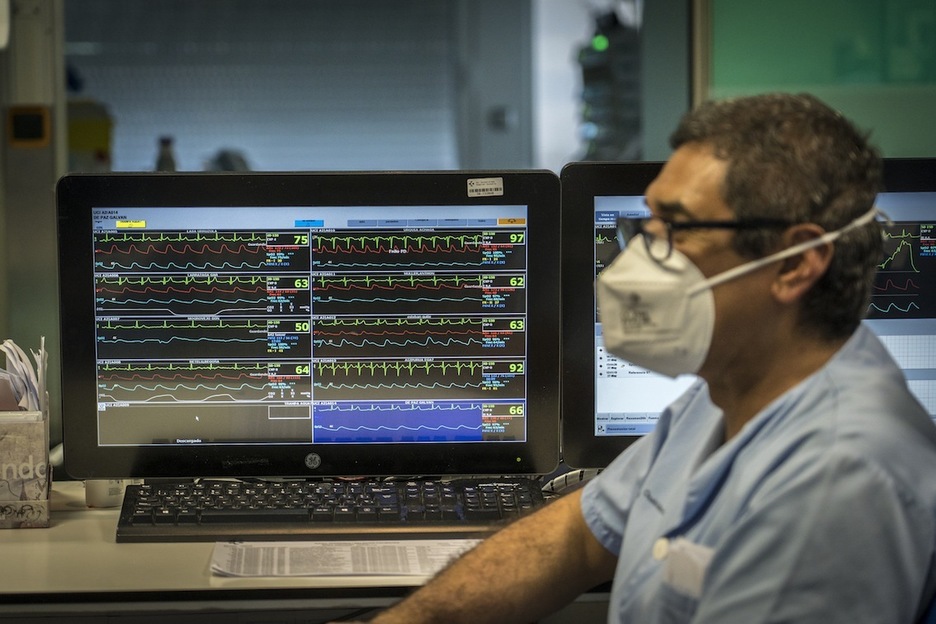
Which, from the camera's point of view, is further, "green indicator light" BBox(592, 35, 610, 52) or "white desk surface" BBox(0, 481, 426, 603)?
"green indicator light" BBox(592, 35, 610, 52)

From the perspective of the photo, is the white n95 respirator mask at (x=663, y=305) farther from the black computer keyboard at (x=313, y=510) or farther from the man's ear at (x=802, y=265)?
the black computer keyboard at (x=313, y=510)

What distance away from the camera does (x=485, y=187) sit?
1700mm

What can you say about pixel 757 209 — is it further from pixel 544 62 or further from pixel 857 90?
pixel 544 62

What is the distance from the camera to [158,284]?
1.70 metres

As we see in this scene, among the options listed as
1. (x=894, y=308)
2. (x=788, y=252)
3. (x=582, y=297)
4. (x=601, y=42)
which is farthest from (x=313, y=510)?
(x=601, y=42)

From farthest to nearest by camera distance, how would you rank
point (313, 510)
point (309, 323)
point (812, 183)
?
point (309, 323)
point (313, 510)
point (812, 183)

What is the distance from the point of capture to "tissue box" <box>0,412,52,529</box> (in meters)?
1.65

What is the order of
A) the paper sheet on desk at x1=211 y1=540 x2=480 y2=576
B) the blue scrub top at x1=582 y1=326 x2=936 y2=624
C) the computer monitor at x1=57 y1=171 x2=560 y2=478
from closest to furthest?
the blue scrub top at x1=582 y1=326 x2=936 y2=624, the paper sheet on desk at x1=211 y1=540 x2=480 y2=576, the computer monitor at x1=57 y1=171 x2=560 y2=478

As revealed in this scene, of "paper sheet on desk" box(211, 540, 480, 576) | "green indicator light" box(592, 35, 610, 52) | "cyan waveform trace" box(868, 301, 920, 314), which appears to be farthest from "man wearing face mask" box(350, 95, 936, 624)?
"green indicator light" box(592, 35, 610, 52)

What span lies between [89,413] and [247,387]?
25 centimetres

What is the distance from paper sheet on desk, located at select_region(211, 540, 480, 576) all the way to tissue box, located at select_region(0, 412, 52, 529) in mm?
332

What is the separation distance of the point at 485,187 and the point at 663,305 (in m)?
0.61

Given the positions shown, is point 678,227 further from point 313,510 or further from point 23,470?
point 23,470

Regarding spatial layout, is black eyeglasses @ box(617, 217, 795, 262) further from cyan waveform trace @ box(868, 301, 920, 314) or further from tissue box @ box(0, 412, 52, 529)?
tissue box @ box(0, 412, 52, 529)
